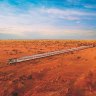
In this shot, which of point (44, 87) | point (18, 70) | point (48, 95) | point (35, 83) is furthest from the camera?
point (18, 70)

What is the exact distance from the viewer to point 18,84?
1359 cm

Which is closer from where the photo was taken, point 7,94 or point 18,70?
point 7,94

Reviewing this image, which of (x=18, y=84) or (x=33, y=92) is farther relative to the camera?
(x=18, y=84)

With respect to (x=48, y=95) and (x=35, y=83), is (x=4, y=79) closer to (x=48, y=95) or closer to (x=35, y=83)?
(x=35, y=83)

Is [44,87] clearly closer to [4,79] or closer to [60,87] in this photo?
[60,87]

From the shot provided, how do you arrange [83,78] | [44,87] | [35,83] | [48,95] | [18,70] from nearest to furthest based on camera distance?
1. [48,95]
2. [44,87]
3. [35,83]
4. [83,78]
5. [18,70]

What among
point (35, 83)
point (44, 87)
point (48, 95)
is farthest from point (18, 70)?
point (48, 95)

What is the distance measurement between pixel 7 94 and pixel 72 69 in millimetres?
7815

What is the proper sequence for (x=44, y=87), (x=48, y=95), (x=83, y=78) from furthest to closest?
(x=83, y=78), (x=44, y=87), (x=48, y=95)

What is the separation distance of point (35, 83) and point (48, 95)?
7.72 ft

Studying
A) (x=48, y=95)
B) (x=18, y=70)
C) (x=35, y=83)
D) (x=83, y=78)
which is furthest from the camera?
(x=18, y=70)

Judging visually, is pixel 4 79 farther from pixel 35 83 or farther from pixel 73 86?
pixel 73 86

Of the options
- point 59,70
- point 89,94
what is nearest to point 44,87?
point 89,94

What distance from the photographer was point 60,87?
1310 centimetres
